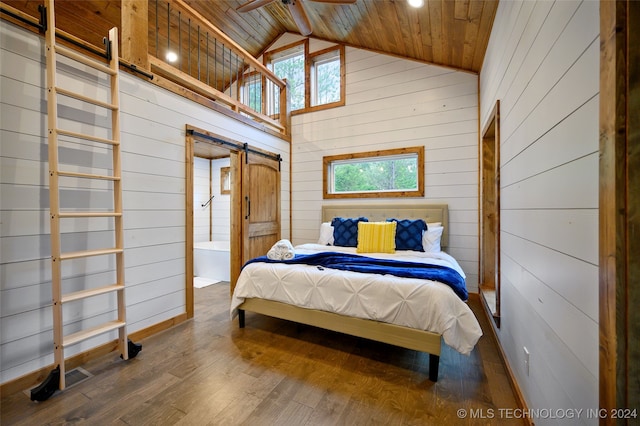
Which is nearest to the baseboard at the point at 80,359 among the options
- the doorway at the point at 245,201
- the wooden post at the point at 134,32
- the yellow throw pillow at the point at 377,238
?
the doorway at the point at 245,201

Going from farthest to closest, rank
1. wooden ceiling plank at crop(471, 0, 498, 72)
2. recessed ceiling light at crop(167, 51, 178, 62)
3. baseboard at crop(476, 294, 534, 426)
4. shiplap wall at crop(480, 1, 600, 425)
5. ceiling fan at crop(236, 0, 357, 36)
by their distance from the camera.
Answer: recessed ceiling light at crop(167, 51, 178, 62) → ceiling fan at crop(236, 0, 357, 36) → wooden ceiling plank at crop(471, 0, 498, 72) → baseboard at crop(476, 294, 534, 426) → shiplap wall at crop(480, 1, 600, 425)

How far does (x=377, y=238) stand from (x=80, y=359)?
117 inches

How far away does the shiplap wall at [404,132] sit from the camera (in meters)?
3.64

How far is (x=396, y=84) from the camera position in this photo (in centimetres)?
403

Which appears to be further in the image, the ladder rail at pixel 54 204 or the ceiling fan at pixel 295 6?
the ceiling fan at pixel 295 6

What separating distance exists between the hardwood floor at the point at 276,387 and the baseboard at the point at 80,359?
59 mm

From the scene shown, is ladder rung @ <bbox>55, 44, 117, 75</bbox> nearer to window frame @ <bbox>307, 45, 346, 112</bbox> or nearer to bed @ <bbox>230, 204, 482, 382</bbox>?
bed @ <bbox>230, 204, 482, 382</bbox>

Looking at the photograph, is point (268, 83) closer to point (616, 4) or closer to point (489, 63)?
point (489, 63)

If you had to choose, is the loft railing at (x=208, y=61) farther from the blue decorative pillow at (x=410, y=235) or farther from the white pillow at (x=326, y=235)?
the blue decorative pillow at (x=410, y=235)

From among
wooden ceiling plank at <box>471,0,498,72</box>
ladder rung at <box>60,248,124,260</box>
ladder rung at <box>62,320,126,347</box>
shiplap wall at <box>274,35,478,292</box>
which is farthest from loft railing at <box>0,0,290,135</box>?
wooden ceiling plank at <box>471,0,498,72</box>

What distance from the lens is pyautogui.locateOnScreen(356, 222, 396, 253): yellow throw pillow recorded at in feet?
10.9

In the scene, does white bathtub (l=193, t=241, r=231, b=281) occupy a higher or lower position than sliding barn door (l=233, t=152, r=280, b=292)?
lower

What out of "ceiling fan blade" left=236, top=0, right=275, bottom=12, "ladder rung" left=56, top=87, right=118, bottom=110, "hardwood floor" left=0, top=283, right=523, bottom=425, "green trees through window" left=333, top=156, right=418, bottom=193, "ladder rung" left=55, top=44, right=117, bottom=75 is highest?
"ceiling fan blade" left=236, top=0, right=275, bottom=12

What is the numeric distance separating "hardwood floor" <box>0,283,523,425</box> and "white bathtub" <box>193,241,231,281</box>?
2055mm
